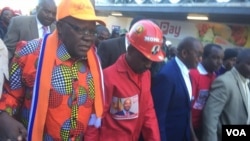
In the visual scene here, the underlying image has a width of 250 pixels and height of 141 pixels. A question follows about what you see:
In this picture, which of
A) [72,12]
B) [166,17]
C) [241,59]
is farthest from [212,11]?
[72,12]

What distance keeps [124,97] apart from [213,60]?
1.86 metres

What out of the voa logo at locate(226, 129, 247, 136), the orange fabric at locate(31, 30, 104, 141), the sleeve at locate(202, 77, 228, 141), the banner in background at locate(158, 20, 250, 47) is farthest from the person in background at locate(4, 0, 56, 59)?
the banner in background at locate(158, 20, 250, 47)

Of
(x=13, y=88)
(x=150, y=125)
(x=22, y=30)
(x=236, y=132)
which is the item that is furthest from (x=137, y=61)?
(x=22, y=30)

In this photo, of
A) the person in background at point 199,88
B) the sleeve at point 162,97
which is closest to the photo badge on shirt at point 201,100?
the person in background at point 199,88

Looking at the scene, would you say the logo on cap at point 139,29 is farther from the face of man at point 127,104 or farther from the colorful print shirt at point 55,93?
the colorful print shirt at point 55,93

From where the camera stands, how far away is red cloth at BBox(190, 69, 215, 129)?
153 inches

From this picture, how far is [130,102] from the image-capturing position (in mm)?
2740

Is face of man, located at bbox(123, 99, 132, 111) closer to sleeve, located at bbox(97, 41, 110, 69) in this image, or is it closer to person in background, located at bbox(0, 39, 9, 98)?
person in background, located at bbox(0, 39, 9, 98)

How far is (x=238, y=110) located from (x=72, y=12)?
2.37m

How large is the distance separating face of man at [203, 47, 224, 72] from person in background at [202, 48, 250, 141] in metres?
0.34

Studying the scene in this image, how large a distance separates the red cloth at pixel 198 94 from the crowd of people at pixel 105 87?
0.01 m

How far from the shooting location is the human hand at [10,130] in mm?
1989

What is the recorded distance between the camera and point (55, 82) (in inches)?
84.4

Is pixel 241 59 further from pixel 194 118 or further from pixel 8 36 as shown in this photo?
pixel 8 36
